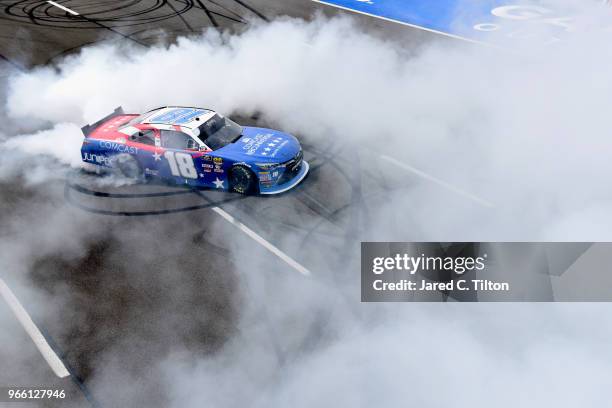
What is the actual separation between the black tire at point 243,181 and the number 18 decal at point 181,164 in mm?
738

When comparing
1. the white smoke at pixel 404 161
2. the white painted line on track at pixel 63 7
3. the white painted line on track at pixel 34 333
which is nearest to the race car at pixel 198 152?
the white smoke at pixel 404 161

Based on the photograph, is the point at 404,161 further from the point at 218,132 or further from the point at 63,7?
the point at 63,7

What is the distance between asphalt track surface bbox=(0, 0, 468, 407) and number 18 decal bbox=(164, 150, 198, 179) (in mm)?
357

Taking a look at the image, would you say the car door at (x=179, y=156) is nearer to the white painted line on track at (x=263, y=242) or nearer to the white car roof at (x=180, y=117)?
the white car roof at (x=180, y=117)

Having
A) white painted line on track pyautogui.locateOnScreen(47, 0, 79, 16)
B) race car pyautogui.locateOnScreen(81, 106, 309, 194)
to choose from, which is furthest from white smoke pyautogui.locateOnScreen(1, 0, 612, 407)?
white painted line on track pyautogui.locateOnScreen(47, 0, 79, 16)

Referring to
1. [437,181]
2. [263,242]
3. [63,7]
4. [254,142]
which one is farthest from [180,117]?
[63,7]

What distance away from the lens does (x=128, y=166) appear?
996 centimetres

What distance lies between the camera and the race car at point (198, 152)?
30.2ft

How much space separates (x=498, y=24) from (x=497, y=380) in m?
14.6

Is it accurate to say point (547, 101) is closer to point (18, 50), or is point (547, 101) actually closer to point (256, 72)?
point (256, 72)

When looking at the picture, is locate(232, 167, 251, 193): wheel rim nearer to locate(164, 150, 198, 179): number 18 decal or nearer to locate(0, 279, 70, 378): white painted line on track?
locate(164, 150, 198, 179): number 18 decal

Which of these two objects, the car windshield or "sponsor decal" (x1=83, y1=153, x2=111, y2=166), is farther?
"sponsor decal" (x1=83, y1=153, x2=111, y2=166)

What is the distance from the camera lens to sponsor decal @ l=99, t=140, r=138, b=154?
31.9 ft

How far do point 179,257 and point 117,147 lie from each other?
10.1 feet
